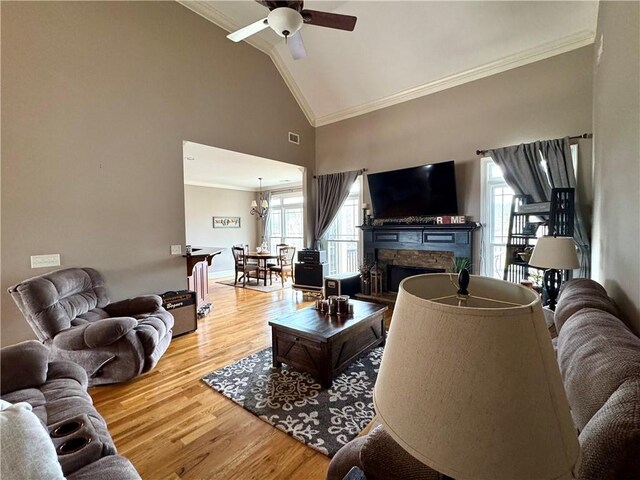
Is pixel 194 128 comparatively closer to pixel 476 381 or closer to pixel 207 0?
pixel 207 0

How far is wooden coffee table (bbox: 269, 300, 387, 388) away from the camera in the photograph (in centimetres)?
249

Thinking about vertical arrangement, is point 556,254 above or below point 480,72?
below

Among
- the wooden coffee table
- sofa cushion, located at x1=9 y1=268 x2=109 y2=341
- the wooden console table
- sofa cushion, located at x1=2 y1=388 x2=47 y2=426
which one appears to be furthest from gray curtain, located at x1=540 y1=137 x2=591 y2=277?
sofa cushion, located at x1=9 y1=268 x2=109 y2=341

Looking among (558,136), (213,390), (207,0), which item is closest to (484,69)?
(558,136)

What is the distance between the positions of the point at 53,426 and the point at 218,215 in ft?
24.7

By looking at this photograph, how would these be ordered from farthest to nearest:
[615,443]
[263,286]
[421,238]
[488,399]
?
[263,286], [421,238], [615,443], [488,399]

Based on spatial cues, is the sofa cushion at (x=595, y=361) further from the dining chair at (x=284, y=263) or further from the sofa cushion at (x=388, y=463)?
the dining chair at (x=284, y=263)

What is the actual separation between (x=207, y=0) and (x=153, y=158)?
2252mm

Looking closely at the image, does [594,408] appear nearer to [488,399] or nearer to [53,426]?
[488,399]

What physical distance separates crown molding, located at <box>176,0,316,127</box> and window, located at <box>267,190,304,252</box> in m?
3.08

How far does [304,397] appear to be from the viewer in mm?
2346

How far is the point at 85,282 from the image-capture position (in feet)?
9.89

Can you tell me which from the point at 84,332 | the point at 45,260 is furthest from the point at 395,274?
the point at 45,260

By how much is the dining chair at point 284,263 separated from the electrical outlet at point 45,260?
4.12 meters
